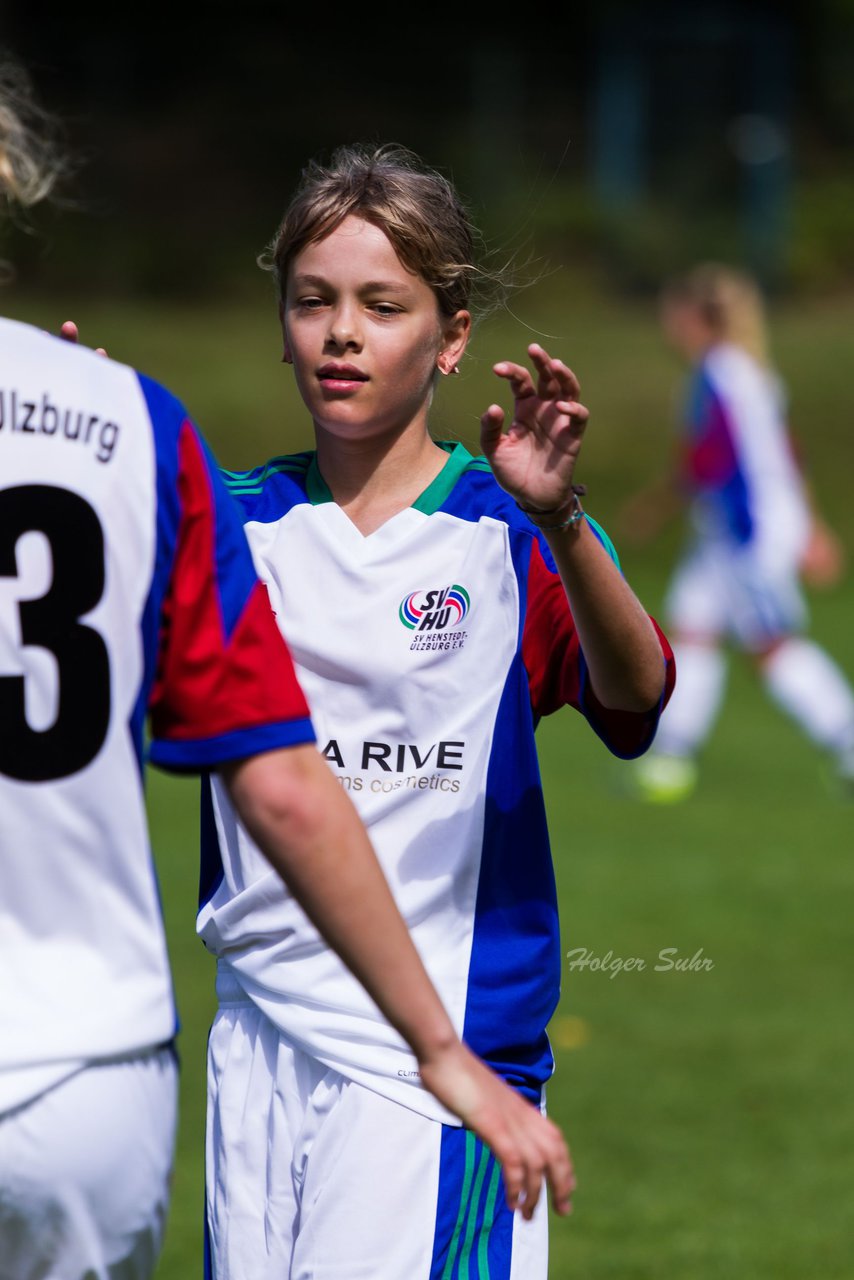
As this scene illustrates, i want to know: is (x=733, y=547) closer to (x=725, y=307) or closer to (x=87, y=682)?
(x=725, y=307)

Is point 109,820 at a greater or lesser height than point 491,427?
lesser

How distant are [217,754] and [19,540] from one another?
12.0 inches

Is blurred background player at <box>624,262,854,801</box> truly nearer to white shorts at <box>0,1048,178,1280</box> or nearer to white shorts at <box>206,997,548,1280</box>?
white shorts at <box>206,997,548,1280</box>

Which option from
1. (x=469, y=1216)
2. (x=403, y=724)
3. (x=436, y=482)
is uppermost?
(x=436, y=482)

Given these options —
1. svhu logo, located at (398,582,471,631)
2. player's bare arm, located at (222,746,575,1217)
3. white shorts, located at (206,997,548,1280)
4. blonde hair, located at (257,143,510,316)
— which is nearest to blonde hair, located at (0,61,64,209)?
blonde hair, located at (257,143,510,316)

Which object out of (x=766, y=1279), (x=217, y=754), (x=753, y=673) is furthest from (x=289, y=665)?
(x=753, y=673)

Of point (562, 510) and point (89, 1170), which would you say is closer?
point (89, 1170)

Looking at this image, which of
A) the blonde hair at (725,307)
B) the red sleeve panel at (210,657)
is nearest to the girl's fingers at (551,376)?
the red sleeve panel at (210,657)

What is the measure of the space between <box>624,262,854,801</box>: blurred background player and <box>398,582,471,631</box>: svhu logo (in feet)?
22.5

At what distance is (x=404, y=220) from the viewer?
105 inches

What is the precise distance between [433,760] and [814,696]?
693 centimetres

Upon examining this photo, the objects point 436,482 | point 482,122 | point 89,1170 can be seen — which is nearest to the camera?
point 89,1170

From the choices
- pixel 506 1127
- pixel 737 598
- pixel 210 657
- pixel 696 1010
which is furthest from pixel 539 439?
pixel 737 598

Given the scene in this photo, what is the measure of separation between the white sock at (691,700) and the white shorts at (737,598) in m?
0.14
